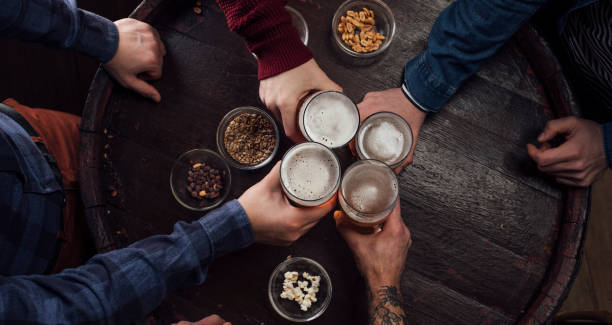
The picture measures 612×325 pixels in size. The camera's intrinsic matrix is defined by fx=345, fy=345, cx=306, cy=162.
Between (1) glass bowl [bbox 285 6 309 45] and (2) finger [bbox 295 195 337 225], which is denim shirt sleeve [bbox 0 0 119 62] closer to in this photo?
(1) glass bowl [bbox 285 6 309 45]

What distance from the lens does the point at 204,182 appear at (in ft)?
4.71

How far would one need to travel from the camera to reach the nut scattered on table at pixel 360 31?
1.44 meters

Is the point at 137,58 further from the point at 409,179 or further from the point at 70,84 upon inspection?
the point at 70,84

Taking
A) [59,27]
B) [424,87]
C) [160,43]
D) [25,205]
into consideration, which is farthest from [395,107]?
[25,205]

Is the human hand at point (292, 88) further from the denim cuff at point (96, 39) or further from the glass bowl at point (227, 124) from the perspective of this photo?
the denim cuff at point (96, 39)

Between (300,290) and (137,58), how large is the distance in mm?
1134

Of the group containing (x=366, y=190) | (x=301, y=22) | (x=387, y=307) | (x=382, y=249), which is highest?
(x=301, y=22)

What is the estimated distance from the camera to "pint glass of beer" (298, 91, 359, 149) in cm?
128

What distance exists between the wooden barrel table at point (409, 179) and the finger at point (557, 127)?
0.04m

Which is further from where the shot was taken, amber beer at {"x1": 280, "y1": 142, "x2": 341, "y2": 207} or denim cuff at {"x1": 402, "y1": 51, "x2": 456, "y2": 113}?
denim cuff at {"x1": 402, "y1": 51, "x2": 456, "y2": 113}

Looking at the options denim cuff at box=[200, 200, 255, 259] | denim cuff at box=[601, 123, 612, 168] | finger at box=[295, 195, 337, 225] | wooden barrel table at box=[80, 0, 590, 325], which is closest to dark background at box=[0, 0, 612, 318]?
wooden barrel table at box=[80, 0, 590, 325]

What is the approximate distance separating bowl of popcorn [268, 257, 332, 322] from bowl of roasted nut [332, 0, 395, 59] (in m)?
0.88

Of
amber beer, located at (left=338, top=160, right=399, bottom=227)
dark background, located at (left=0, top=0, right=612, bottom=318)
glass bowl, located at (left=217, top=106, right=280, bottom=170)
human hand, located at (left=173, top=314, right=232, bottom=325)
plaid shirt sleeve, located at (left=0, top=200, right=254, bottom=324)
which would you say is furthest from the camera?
dark background, located at (left=0, top=0, right=612, bottom=318)

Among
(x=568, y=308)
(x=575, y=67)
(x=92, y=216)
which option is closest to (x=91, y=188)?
(x=92, y=216)
